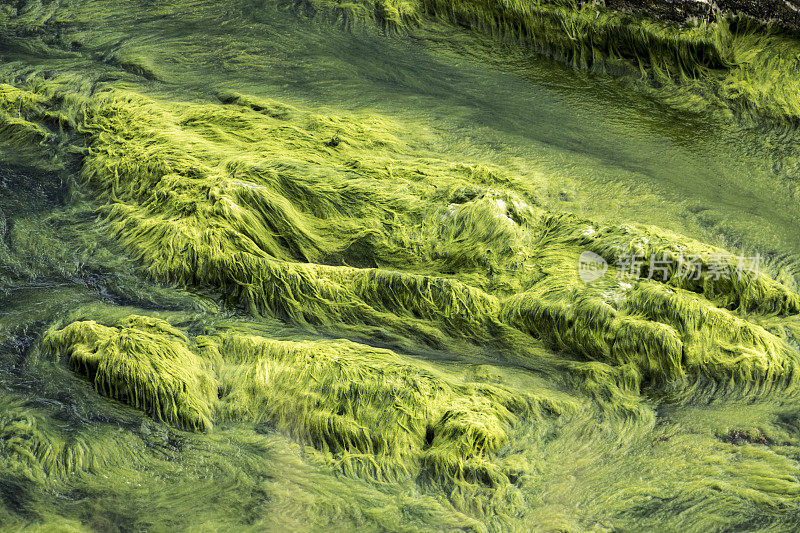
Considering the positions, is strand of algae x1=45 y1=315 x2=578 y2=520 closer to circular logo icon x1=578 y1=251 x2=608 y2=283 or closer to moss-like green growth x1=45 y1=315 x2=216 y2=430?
moss-like green growth x1=45 y1=315 x2=216 y2=430

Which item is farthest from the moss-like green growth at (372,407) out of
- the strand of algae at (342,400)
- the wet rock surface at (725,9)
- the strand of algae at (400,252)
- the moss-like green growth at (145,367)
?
the wet rock surface at (725,9)

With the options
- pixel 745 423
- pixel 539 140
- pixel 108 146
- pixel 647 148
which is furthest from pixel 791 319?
pixel 108 146

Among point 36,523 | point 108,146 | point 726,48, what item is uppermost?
point 726,48

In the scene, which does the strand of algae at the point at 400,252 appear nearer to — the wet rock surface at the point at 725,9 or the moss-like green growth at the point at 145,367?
the moss-like green growth at the point at 145,367

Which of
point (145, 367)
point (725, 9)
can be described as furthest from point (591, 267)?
point (725, 9)

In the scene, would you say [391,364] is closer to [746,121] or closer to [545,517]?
[545,517]

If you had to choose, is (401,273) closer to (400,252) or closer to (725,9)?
(400,252)
